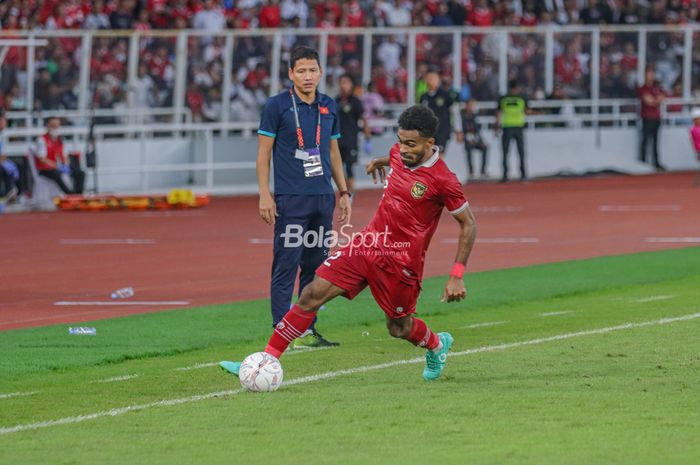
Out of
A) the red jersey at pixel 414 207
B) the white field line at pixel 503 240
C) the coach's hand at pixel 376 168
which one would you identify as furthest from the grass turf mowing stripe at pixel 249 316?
the red jersey at pixel 414 207

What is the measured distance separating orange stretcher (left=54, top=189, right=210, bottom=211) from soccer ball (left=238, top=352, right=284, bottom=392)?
18.7 m

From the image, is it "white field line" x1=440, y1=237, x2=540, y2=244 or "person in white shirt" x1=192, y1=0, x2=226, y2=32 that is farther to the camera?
"person in white shirt" x1=192, y1=0, x2=226, y2=32

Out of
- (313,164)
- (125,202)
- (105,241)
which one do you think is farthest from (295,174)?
(125,202)

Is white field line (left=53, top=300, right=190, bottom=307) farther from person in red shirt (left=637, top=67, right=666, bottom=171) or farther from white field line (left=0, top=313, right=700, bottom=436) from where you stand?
person in red shirt (left=637, top=67, right=666, bottom=171)

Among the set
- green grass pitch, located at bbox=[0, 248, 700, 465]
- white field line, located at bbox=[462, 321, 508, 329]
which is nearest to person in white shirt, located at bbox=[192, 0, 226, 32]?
green grass pitch, located at bbox=[0, 248, 700, 465]

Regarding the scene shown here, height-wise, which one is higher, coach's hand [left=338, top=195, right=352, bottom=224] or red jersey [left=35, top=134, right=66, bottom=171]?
coach's hand [left=338, top=195, right=352, bottom=224]

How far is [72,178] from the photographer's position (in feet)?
97.2

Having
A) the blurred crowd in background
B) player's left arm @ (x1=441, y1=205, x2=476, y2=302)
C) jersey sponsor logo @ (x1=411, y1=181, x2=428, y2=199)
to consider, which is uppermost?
the blurred crowd in background

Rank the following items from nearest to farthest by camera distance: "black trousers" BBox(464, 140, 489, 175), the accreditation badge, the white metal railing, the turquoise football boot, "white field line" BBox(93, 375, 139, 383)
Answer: the turquoise football boot < "white field line" BBox(93, 375, 139, 383) < the accreditation badge < the white metal railing < "black trousers" BBox(464, 140, 489, 175)

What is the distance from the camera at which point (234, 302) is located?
15.4 m

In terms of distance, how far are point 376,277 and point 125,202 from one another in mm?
18995

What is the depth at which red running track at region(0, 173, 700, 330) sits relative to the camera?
53.9 feet

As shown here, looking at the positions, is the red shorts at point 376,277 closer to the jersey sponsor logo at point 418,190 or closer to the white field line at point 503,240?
the jersey sponsor logo at point 418,190

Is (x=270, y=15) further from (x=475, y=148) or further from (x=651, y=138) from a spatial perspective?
(x=651, y=138)
